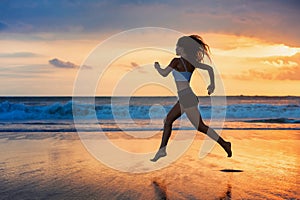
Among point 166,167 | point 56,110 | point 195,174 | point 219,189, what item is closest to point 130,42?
point 166,167

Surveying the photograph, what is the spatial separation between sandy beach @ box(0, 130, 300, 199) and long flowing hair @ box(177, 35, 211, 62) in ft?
5.75

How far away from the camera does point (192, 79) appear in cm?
667

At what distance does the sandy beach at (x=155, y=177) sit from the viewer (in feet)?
14.8

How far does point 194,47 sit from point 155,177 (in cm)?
215

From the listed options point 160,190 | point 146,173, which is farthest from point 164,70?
point 160,190

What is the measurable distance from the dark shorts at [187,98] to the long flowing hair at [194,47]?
1.71 ft

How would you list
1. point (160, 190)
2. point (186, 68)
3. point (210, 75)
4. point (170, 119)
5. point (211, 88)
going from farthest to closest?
point (170, 119)
point (186, 68)
point (210, 75)
point (211, 88)
point (160, 190)

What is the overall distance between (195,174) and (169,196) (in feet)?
4.75

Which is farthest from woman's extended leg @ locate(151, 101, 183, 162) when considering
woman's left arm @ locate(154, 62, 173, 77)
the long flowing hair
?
the long flowing hair

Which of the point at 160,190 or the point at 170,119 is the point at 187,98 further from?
the point at 160,190

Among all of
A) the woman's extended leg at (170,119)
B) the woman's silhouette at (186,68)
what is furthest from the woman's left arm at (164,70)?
the woman's extended leg at (170,119)

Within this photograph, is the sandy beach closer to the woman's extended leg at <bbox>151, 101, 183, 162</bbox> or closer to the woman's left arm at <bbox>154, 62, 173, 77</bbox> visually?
the woman's extended leg at <bbox>151, 101, 183, 162</bbox>

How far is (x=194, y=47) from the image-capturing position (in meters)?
6.38

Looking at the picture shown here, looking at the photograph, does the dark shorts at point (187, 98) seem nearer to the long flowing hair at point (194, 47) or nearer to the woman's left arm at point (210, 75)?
the woman's left arm at point (210, 75)
